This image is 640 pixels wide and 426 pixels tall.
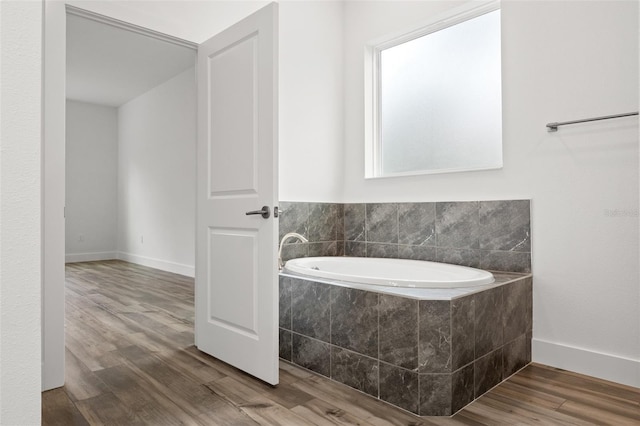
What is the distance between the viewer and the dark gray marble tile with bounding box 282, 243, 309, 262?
10.3 ft

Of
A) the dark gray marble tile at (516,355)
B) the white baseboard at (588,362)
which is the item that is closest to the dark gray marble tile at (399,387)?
the dark gray marble tile at (516,355)

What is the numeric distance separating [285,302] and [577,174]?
181 cm

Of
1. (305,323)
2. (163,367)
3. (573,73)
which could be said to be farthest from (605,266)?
(163,367)

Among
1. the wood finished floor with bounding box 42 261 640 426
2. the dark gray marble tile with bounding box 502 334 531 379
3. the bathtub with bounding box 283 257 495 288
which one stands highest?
the bathtub with bounding box 283 257 495 288

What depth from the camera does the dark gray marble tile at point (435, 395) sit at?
180 cm

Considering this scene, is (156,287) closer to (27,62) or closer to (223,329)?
(223,329)

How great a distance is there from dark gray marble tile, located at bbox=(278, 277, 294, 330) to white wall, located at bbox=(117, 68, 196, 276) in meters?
3.18

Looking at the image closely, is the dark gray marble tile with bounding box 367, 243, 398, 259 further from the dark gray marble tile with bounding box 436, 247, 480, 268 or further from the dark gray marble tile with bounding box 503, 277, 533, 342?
the dark gray marble tile with bounding box 503, 277, 533, 342

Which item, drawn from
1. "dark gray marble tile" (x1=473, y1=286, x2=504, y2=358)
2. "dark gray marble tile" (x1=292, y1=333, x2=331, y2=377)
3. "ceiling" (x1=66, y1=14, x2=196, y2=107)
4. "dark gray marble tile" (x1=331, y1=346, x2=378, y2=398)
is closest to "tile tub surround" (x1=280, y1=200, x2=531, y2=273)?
"dark gray marble tile" (x1=473, y1=286, x2=504, y2=358)

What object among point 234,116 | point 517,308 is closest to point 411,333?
point 517,308

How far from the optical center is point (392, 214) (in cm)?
326

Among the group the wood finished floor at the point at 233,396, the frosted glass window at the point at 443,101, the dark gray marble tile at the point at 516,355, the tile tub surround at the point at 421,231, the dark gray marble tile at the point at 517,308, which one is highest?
the frosted glass window at the point at 443,101

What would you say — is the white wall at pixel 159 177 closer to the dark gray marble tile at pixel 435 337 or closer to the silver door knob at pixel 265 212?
Result: the silver door knob at pixel 265 212

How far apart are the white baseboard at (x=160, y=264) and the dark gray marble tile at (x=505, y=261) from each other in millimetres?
3826
